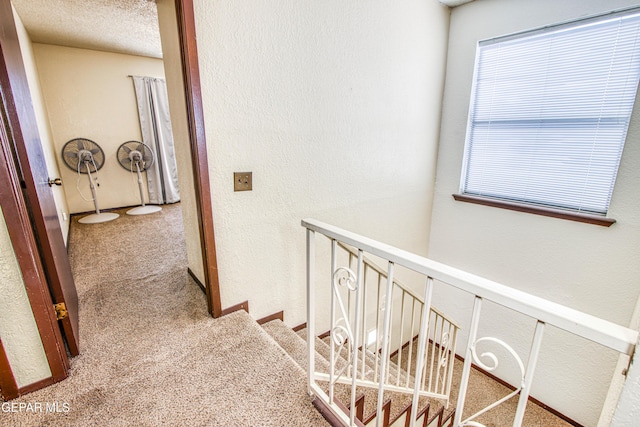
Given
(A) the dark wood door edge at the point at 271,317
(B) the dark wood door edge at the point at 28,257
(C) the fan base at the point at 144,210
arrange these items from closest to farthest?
(B) the dark wood door edge at the point at 28,257
(A) the dark wood door edge at the point at 271,317
(C) the fan base at the point at 144,210

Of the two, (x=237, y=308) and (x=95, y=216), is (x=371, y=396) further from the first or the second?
(x=95, y=216)

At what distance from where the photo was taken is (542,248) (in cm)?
235

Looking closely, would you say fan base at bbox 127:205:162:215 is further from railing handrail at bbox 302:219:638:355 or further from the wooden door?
railing handrail at bbox 302:219:638:355

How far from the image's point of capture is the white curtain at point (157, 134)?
165 inches

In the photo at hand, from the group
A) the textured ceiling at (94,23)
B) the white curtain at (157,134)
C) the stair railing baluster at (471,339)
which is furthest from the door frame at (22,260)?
the white curtain at (157,134)

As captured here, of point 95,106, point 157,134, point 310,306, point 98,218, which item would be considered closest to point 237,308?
point 310,306

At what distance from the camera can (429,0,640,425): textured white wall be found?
6.51ft

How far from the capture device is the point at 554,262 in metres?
2.29

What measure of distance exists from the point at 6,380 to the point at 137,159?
3431mm

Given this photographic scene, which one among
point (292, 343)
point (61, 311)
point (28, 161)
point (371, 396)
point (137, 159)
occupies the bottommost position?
point (371, 396)

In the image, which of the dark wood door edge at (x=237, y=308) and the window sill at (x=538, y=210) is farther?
the window sill at (x=538, y=210)

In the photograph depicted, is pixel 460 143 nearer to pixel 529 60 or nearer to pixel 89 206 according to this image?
pixel 529 60

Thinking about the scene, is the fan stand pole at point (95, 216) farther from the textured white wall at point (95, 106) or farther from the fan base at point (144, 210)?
the textured white wall at point (95, 106)

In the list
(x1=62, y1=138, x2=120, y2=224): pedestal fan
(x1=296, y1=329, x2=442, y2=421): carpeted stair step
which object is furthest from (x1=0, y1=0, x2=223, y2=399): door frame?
(x1=62, y1=138, x2=120, y2=224): pedestal fan
